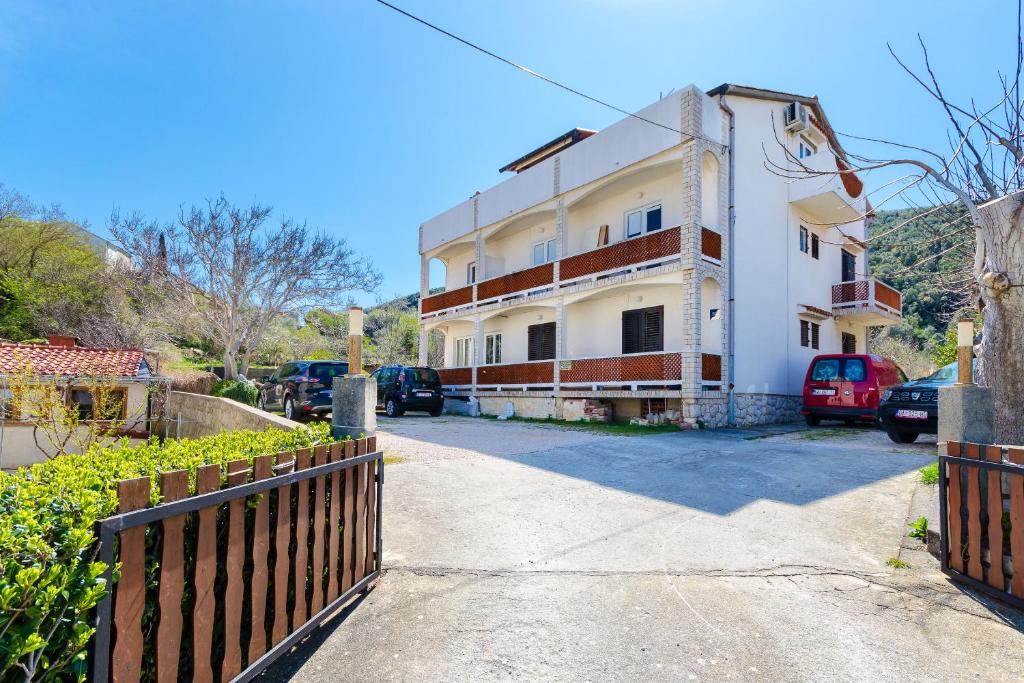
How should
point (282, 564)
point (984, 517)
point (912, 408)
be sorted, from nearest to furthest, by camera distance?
point (282, 564)
point (984, 517)
point (912, 408)

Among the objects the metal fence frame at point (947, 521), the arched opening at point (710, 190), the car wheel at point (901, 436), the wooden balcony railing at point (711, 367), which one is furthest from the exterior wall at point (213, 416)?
the arched opening at point (710, 190)

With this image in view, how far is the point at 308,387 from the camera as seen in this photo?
51.9ft

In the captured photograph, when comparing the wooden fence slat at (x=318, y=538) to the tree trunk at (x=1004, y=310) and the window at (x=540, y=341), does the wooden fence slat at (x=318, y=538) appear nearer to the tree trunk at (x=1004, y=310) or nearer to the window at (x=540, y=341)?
the tree trunk at (x=1004, y=310)

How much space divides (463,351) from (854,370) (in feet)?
47.0

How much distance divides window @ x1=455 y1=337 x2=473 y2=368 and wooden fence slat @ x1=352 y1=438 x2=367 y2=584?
64.8ft

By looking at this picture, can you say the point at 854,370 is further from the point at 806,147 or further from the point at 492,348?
the point at 492,348

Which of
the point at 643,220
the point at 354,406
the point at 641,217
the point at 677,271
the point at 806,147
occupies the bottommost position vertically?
the point at 354,406

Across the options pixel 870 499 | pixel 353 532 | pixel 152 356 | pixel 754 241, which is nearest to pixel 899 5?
pixel 870 499

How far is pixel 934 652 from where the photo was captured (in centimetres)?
304

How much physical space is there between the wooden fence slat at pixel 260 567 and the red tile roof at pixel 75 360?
16.1m

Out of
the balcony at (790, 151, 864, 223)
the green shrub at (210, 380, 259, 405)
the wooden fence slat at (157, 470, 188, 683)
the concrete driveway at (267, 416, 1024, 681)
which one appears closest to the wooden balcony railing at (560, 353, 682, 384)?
the balcony at (790, 151, 864, 223)

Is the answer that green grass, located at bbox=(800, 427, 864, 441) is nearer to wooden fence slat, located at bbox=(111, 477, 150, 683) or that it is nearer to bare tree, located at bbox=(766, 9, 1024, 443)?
bare tree, located at bbox=(766, 9, 1024, 443)

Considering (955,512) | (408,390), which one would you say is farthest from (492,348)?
(955,512)

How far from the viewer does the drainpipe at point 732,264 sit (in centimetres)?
1530
